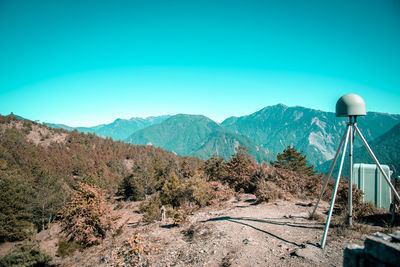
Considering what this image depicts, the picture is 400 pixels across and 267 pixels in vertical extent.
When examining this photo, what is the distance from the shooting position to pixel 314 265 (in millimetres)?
5355

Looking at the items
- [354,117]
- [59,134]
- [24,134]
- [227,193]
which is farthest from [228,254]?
[59,134]

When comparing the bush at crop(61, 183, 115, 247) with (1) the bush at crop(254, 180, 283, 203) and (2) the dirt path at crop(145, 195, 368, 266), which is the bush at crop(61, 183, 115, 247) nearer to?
(2) the dirt path at crop(145, 195, 368, 266)

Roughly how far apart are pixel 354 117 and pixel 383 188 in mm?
11280

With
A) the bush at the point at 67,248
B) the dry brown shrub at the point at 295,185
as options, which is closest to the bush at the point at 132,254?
the bush at the point at 67,248

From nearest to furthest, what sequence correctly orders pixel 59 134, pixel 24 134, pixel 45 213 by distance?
pixel 45 213, pixel 24 134, pixel 59 134

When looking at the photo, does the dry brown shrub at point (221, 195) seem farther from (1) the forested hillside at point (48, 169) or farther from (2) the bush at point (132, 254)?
(1) the forested hillside at point (48, 169)

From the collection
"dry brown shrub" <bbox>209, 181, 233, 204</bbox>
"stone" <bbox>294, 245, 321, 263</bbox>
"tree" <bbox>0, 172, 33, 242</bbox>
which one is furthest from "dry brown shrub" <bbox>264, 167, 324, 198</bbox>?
"tree" <bbox>0, 172, 33, 242</bbox>

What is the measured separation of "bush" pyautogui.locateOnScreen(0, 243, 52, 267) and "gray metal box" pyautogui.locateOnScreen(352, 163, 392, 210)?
71.2ft

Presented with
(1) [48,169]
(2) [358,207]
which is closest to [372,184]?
(2) [358,207]

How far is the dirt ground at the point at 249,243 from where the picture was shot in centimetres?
608

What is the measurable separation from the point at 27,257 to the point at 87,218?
459cm

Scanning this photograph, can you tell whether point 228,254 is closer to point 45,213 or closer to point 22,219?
point 22,219

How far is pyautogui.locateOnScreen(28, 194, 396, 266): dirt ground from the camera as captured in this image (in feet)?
19.9

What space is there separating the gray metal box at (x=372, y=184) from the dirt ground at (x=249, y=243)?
5.82 m
